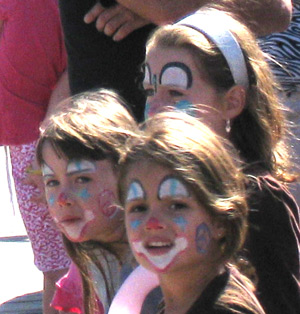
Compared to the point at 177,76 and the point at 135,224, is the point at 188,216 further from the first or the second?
the point at 177,76

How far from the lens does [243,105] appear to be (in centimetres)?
271

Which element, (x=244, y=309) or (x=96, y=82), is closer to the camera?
(x=244, y=309)

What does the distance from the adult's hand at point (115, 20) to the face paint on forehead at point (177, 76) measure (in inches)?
17.3

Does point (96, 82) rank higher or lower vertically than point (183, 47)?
lower

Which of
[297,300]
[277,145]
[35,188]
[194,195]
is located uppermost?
[194,195]

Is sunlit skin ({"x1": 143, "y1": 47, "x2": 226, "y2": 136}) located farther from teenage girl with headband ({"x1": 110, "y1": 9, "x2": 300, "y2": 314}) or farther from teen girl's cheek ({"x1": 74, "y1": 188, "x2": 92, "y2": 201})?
teen girl's cheek ({"x1": 74, "y1": 188, "x2": 92, "y2": 201})

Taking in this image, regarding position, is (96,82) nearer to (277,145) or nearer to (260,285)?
(277,145)

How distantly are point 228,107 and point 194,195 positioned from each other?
0.60 metres

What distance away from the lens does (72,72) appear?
323 cm

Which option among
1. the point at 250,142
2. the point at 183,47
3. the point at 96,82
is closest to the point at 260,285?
the point at 250,142

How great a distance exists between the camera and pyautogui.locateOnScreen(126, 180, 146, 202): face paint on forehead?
218 centimetres

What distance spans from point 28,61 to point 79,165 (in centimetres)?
145

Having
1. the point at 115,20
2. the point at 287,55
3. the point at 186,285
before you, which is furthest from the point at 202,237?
the point at 287,55

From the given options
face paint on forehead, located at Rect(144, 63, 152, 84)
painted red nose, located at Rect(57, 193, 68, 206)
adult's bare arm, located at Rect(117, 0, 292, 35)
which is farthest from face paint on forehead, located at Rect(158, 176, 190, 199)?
adult's bare arm, located at Rect(117, 0, 292, 35)
